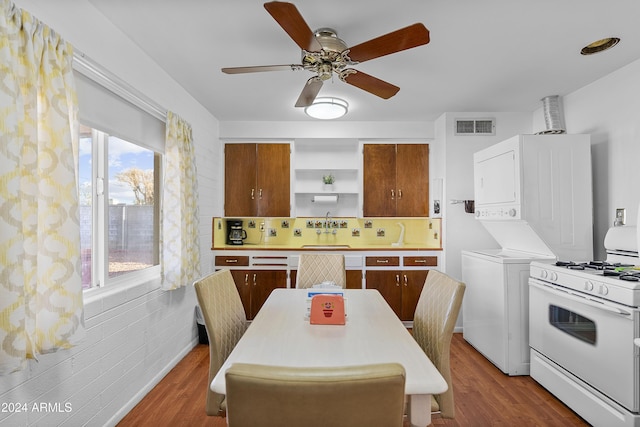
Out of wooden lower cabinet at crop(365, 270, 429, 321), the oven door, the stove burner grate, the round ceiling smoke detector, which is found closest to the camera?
the oven door

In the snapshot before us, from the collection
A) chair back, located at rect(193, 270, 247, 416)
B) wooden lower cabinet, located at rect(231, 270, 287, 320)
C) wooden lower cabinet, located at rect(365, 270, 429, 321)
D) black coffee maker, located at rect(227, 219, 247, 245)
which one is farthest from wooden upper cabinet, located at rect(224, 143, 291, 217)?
chair back, located at rect(193, 270, 247, 416)

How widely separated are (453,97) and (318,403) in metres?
3.33

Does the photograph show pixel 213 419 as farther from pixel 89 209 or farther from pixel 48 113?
pixel 48 113

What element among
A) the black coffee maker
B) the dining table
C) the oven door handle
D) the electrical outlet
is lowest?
the dining table

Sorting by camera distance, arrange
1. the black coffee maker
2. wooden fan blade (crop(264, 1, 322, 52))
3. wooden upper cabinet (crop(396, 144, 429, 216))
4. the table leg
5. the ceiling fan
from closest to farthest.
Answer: the table leg
wooden fan blade (crop(264, 1, 322, 52))
the ceiling fan
wooden upper cabinet (crop(396, 144, 429, 216))
the black coffee maker

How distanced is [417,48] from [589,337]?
2178 millimetres

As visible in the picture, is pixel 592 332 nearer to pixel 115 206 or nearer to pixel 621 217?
pixel 621 217

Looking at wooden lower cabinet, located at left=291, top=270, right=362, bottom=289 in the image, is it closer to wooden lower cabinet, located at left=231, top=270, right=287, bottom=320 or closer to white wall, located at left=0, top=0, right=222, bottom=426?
wooden lower cabinet, located at left=231, top=270, right=287, bottom=320

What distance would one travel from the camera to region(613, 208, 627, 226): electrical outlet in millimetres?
2721

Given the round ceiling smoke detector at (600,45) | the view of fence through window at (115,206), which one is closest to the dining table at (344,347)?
the view of fence through window at (115,206)

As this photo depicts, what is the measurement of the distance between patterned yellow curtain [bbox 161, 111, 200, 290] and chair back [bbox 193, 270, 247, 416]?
0.93m

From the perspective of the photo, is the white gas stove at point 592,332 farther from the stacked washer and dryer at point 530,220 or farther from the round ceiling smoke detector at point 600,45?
the round ceiling smoke detector at point 600,45

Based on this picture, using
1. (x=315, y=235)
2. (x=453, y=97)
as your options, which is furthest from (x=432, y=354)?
(x=315, y=235)

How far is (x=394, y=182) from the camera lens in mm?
4281
